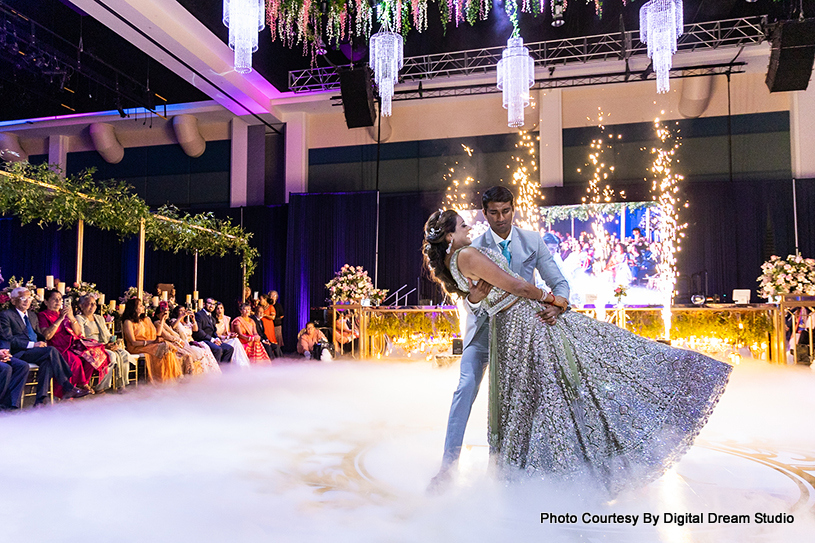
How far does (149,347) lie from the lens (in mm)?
6516

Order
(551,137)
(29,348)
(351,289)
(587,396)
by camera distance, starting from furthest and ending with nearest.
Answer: (551,137), (351,289), (29,348), (587,396)

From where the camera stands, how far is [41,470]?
2738mm

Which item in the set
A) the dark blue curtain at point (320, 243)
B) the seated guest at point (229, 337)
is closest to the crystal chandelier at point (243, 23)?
the seated guest at point (229, 337)

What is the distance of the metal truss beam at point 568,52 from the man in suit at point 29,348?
6.75 meters

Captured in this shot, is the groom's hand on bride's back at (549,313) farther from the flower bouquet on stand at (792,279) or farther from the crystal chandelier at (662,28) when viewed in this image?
the flower bouquet on stand at (792,279)

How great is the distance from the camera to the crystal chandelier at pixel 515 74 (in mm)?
7879

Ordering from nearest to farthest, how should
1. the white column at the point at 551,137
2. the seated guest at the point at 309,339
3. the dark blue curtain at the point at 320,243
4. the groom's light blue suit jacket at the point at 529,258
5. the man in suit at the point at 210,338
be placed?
Answer: the groom's light blue suit jacket at the point at 529,258 < the man in suit at the point at 210,338 < the seated guest at the point at 309,339 < the white column at the point at 551,137 < the dark blue curtain at the point at 320,243

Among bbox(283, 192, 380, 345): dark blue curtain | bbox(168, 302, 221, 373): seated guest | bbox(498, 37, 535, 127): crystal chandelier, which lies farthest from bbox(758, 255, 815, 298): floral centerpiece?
bbox(168, 302, 221, 373): seated guest

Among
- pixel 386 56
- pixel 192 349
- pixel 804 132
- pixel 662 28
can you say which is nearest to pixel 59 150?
pixel 192 349

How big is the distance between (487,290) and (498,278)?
0.41 ft

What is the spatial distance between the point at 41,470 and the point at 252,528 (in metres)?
1.42

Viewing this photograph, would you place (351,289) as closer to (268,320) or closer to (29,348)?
(268,320)

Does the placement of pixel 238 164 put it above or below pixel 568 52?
below

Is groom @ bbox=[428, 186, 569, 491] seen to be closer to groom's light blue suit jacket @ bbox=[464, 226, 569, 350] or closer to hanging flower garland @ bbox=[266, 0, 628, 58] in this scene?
groom's light blue suit jacket @ bbox=[464, 226, 569, 350]
